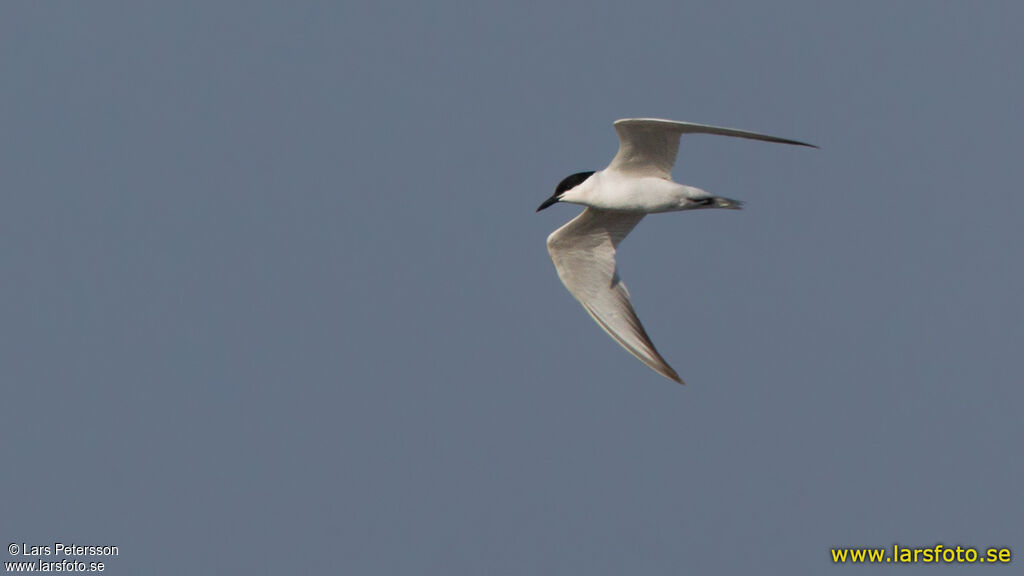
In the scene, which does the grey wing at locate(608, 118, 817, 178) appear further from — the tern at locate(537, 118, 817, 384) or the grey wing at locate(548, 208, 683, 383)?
the grey wing at locate(548, 208, 683, 383)

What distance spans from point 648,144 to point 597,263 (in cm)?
272

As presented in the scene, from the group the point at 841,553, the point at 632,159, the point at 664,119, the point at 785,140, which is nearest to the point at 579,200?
the point at 632,159

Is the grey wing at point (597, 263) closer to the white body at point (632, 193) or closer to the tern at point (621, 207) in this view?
the tern at point (621, 207)

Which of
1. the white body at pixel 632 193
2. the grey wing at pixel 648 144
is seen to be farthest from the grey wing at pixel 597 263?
the grey wing at pixel 648 144

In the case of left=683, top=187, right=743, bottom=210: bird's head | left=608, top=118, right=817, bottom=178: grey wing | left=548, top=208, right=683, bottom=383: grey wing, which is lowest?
left=548, top=208, right=683, bottom=383: grey wing

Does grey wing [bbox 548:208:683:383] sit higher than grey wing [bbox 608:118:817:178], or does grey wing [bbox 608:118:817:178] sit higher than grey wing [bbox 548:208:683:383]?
grey wing [bbox 608:118:817:178]

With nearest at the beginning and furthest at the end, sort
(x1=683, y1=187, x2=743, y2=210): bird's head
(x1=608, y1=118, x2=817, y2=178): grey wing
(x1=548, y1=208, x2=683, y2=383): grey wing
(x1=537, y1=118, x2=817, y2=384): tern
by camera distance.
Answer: (x1=608, y1=118, x2=817, y2=178): grey wing → (x1=537, y1=118, x2=817, y2=384): tern → (x1=683, y1=187, x2=743, y2=210): bird's head → (x1=548, y1=208, x2=683, y2=383): grey wing

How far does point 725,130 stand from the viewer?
1456 cm

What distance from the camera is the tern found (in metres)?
16.3

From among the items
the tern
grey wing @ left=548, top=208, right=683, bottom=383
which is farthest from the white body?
grey wing @ left=548, top=208, right=683, bottom=383

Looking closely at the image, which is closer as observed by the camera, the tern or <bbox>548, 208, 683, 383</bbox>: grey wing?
the tern

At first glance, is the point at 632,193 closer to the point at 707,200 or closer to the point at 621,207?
the point at 621,207

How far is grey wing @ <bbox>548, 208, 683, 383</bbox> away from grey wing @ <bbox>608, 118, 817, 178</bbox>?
1486 millimetres

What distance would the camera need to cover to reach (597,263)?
18.7 metres
